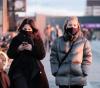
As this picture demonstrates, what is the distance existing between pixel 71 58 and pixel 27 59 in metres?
0.84

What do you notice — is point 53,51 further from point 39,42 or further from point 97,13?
point 97,13

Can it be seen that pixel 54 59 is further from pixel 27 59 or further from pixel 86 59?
pixel 27 59

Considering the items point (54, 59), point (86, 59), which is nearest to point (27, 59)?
point (54, 59)

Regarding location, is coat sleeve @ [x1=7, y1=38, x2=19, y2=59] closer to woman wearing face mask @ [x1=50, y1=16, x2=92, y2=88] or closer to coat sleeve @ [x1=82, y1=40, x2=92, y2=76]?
woman wearing face mask @ [x1=50, y1=16, x2=92, y2=88]

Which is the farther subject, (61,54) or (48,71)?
(48,71)

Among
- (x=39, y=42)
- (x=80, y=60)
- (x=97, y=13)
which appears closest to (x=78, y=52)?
(x=80, y=60)

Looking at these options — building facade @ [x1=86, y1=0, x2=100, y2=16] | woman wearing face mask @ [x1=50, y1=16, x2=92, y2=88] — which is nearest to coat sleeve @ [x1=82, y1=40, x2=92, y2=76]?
woman wearing face mask @ [x1=50, y1=16, x2=92, y2=88]

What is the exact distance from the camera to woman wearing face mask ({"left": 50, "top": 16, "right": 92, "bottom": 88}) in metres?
7.85

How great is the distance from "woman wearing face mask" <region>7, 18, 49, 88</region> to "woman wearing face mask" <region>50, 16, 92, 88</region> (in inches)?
22.3

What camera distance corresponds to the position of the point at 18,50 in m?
8.45

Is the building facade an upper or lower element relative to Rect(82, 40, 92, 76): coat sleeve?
lower

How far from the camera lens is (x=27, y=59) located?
8398 mm

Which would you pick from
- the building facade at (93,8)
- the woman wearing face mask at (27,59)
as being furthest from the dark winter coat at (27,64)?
the building facade at (93,8)

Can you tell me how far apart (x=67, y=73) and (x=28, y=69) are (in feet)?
2.65
